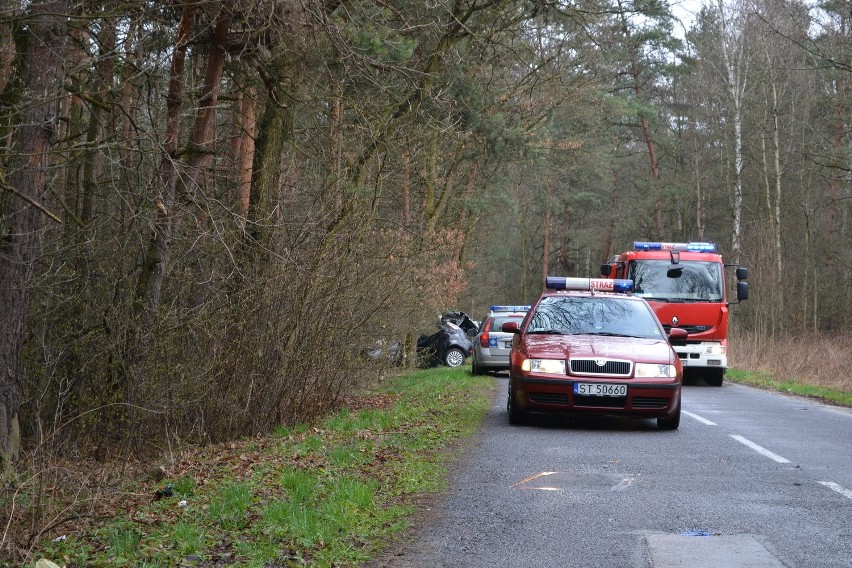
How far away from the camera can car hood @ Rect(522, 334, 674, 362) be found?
12336mm

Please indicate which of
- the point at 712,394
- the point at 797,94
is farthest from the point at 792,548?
the point at 797,94

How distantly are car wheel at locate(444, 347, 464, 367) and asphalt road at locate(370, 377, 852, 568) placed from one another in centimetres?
2032

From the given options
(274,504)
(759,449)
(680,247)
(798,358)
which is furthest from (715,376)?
(274,504)

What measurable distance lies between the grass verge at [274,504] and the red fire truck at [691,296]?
11.8 meters

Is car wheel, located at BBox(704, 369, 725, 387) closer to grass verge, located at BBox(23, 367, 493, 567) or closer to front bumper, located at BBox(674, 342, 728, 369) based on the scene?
front bumper, located at BBox(674, 342, 728, 369)

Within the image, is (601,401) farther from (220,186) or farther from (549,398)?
(220,186)

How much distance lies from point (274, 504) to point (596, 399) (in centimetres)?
604

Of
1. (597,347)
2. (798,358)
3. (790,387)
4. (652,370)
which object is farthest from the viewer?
(798,358)

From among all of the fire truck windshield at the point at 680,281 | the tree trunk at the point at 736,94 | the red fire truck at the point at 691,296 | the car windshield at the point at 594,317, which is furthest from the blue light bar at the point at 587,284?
the tree trunk at the point at 736,94

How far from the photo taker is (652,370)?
40.3ft

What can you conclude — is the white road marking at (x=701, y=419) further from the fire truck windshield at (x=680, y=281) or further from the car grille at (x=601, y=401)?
the fire truck windshield at (x=680, y=281)

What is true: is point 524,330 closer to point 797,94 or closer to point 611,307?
point 611,307

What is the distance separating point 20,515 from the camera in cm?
701

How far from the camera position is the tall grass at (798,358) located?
2391 cm
